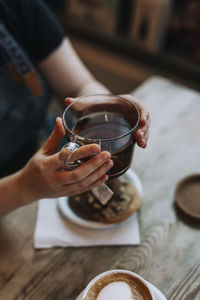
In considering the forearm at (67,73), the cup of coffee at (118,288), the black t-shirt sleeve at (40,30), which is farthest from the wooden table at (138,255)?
the black t-shirt sleeve at (40,30)

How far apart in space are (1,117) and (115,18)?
1501 millimetres

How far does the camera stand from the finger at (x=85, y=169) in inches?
23.7

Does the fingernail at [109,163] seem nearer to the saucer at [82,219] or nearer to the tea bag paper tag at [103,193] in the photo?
the tea bag paper tag at [103,193]

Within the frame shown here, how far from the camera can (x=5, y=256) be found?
0.75 m

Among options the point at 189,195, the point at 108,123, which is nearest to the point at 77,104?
the point at 108,123

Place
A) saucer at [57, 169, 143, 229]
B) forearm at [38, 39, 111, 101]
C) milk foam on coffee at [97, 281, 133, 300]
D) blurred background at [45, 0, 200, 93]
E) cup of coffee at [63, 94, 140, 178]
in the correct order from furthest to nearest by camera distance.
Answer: blurred background at [45, 0, 200, 93]
forearm at [38, 39, 111, 101]
saucer at [57, 169, 143, 229]
cup of coffee at [63, 94, 140, 178]
milk foam on coffee at [97, 281, 133, 300]

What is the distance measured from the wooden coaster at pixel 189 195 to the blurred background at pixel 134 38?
4.55ft

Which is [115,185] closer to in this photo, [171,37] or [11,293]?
[11,293]

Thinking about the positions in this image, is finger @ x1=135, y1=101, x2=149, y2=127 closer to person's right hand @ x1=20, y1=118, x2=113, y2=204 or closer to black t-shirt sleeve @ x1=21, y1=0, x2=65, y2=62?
person's right hand @ x1=20, y1=118, x2=113, y2=204

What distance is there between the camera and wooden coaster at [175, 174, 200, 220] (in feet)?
2.70

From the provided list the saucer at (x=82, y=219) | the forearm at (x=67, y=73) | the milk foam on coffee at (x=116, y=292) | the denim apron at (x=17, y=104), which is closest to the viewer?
the milk foam on coffee at (x=116, y=292)

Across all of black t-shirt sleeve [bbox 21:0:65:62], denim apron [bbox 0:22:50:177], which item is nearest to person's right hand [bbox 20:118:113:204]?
denim apron [bbox 0:22:50:177]

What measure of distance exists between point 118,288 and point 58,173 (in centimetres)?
25

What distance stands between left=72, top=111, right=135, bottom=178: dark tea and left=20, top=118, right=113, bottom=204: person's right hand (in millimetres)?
45
